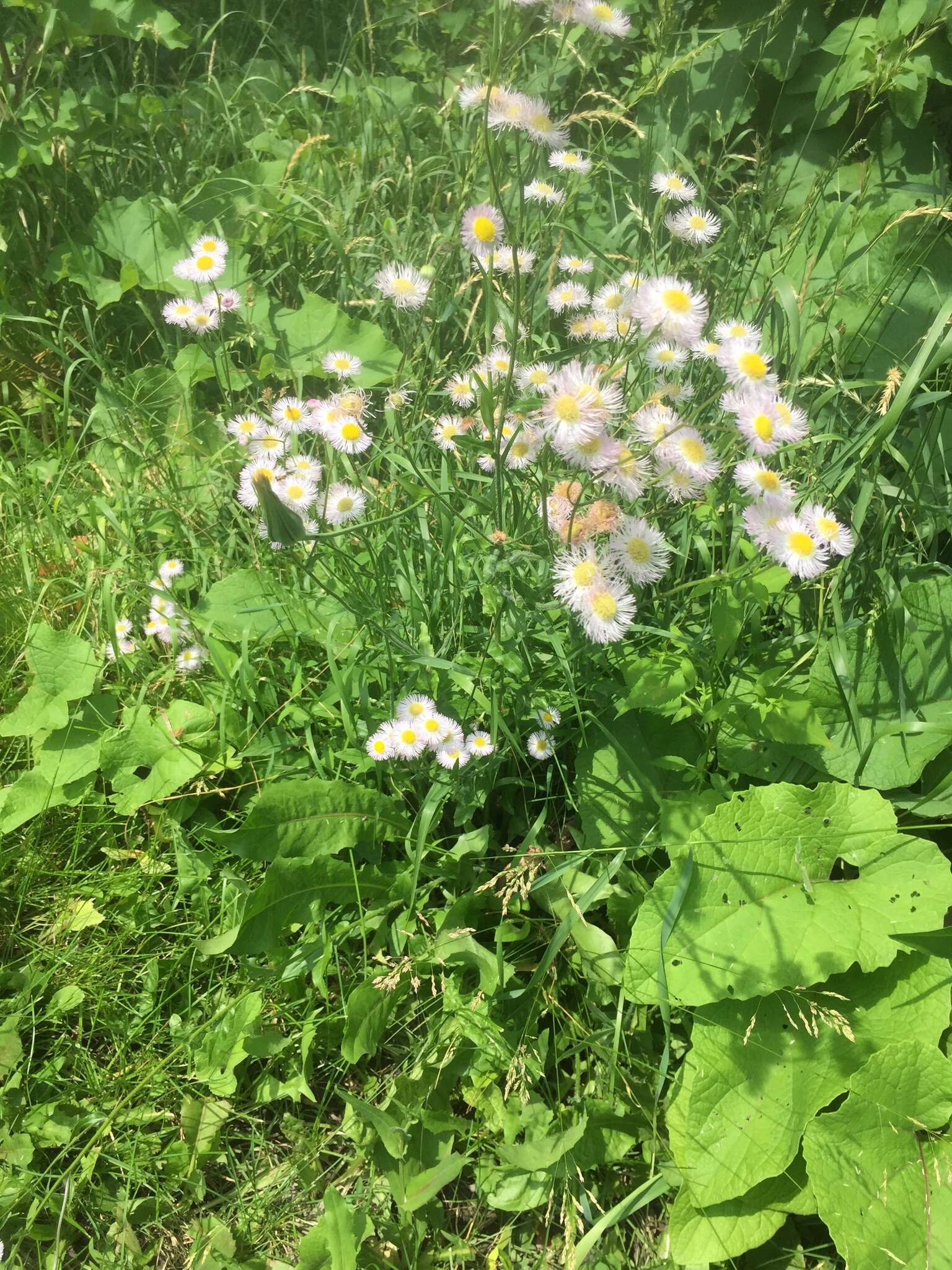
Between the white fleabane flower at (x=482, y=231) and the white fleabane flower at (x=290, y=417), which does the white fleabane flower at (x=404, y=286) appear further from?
the white fleabane flower at (x=482, y=231)

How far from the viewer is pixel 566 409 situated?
1.29m

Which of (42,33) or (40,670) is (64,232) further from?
(40,670)

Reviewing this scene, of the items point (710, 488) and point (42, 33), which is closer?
point (710, 488)

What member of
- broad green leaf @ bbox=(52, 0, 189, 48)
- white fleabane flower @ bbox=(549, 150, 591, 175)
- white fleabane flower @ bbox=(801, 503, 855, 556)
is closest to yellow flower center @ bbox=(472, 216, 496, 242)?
white fleabane flower @ bbox=(549, 150, 591, 175)

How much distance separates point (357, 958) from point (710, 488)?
1156mm

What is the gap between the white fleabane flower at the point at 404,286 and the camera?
2020 millimetres

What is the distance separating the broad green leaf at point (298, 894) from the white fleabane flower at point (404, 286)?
1287 mm

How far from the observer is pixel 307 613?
6.08 ft

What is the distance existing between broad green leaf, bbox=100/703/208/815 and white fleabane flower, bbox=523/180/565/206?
136 cm

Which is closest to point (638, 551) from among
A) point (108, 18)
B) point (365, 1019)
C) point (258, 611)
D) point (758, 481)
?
point (758, 481)

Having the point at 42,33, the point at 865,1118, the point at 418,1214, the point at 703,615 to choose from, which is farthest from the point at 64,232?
the point at 865,1118

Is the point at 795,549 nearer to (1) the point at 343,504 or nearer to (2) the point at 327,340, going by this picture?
(1) the point at 343,504

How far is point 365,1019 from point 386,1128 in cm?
18

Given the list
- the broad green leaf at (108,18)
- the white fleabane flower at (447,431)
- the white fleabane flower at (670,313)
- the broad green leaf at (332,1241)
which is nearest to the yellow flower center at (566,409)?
the white fleabane flower at (670,313)
